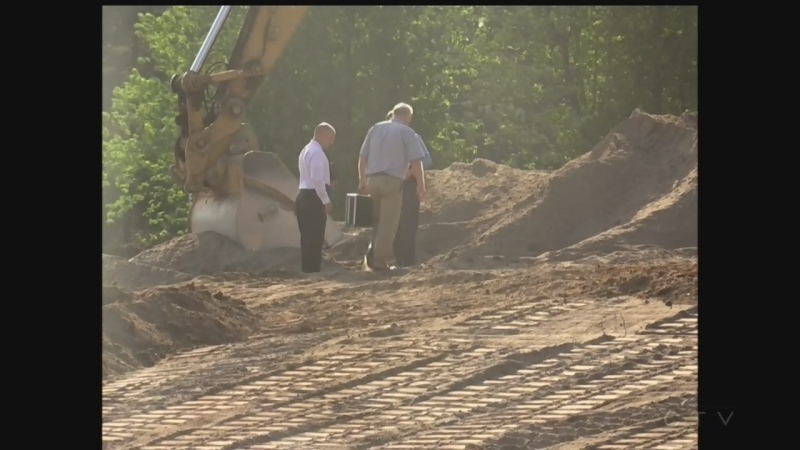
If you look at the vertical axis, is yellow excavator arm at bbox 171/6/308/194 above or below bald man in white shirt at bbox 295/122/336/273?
above

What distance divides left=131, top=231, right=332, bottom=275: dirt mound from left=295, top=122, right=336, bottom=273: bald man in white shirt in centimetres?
154

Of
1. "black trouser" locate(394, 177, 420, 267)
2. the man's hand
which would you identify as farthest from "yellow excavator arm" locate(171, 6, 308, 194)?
the man's hand

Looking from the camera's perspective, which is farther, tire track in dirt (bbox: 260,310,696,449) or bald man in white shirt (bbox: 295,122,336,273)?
bald man in white shirt (bbox: 295,122,336,273)

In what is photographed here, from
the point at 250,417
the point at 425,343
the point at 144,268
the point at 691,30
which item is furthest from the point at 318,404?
the point at 691,30

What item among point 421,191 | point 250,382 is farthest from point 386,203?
point 250,382

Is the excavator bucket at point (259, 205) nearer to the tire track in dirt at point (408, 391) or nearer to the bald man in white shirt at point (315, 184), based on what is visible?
the bald man in white shirt at point (315, 184)

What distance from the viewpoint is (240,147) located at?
16312 mm

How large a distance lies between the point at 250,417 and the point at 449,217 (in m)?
11.7

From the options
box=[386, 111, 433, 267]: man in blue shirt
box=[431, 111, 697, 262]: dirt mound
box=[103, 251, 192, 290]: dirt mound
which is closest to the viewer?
box=[386, 111, 433, 267]: man in blue shirt

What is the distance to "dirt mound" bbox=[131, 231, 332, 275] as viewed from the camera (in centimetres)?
1602

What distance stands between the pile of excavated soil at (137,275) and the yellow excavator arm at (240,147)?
2.73 feet

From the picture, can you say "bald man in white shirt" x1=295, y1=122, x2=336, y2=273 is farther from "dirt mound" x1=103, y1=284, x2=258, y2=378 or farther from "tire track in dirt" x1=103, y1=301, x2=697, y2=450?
"tire track in dirt" x1=103, y1=301, x2=697, y2=450

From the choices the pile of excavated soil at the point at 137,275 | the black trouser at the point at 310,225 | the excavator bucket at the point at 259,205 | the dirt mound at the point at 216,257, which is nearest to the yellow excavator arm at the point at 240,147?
the excavator bucket at the point at 259,205
